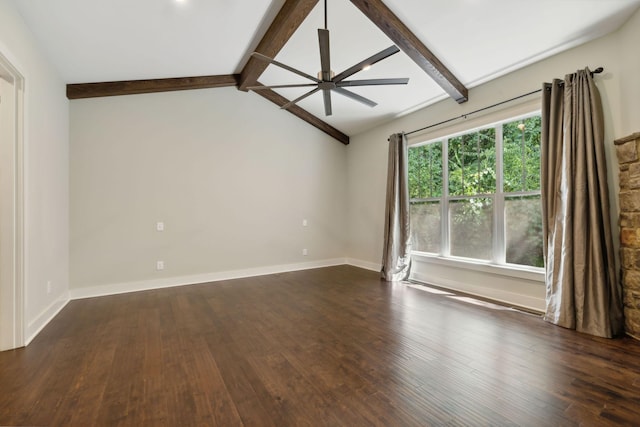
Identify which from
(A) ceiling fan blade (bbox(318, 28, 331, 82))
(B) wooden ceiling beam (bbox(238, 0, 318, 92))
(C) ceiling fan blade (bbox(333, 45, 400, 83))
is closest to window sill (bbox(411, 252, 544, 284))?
(C) ceiling fan blade (bbox(333, 45, 400, 83))

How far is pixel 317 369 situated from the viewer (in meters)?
2.05

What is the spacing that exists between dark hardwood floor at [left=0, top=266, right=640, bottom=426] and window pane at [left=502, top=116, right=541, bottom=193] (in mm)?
1515

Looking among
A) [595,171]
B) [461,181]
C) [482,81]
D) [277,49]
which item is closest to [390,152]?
[461,181]

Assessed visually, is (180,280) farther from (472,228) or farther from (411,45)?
(411,45)

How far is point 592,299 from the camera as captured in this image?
2.62 meters

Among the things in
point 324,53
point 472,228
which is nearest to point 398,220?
point 472,228

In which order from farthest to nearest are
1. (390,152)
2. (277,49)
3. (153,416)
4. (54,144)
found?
1. (390,152)
2. (277,49)
3. (54,144)
4. (153,416)

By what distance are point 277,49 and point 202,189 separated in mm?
2394

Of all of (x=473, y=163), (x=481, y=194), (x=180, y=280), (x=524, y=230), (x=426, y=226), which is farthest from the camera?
(x=426, y=226)

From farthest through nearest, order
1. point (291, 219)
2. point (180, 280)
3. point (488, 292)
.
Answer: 1. point (291, 219)
2. point (180, 280)
3. point (488, 292)

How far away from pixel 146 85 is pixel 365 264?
4675 mm

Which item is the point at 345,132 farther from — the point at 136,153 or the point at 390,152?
the point at 136,153

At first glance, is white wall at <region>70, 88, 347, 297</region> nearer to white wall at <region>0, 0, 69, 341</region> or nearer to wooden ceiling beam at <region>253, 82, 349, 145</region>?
wooden ceiling beam at <region>253, 82, 349, 145</region>

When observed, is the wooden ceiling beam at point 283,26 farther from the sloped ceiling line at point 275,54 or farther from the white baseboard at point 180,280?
the white baseboard at point 180,280
